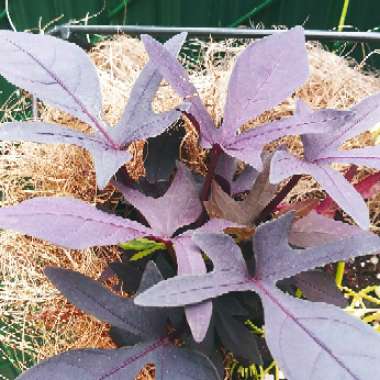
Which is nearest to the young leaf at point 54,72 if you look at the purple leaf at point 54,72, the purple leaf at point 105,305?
the purple leaf at point 54,72

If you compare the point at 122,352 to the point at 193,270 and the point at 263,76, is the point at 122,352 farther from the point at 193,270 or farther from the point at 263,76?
the point at 263,76

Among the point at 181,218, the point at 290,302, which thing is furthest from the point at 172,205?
the point at 290,302

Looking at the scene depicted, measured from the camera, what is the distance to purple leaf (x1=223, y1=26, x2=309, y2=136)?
0.45 metres

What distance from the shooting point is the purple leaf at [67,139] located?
41 centimetres

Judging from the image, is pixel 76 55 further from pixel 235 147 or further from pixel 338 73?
pixel 338 73

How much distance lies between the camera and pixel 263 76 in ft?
1.48

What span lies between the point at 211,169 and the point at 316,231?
86 millimetres

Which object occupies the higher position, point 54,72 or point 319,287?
point 54,72

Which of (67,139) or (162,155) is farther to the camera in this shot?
(162,155)

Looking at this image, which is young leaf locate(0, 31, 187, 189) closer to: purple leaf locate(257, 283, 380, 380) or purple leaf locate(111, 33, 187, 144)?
purple leaf locate(111, 33, 187, 144)

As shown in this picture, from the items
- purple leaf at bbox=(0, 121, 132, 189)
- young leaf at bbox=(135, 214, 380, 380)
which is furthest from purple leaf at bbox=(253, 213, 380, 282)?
purple leaf at bbox=(0, 121, 132, 189)

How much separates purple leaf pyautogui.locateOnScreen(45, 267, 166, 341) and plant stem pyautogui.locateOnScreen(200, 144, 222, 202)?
9cm

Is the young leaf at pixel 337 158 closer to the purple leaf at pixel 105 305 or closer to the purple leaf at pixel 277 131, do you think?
the purple leaf at pixel 277 131

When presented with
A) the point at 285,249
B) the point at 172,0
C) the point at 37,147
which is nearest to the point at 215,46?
the point at 37,147
